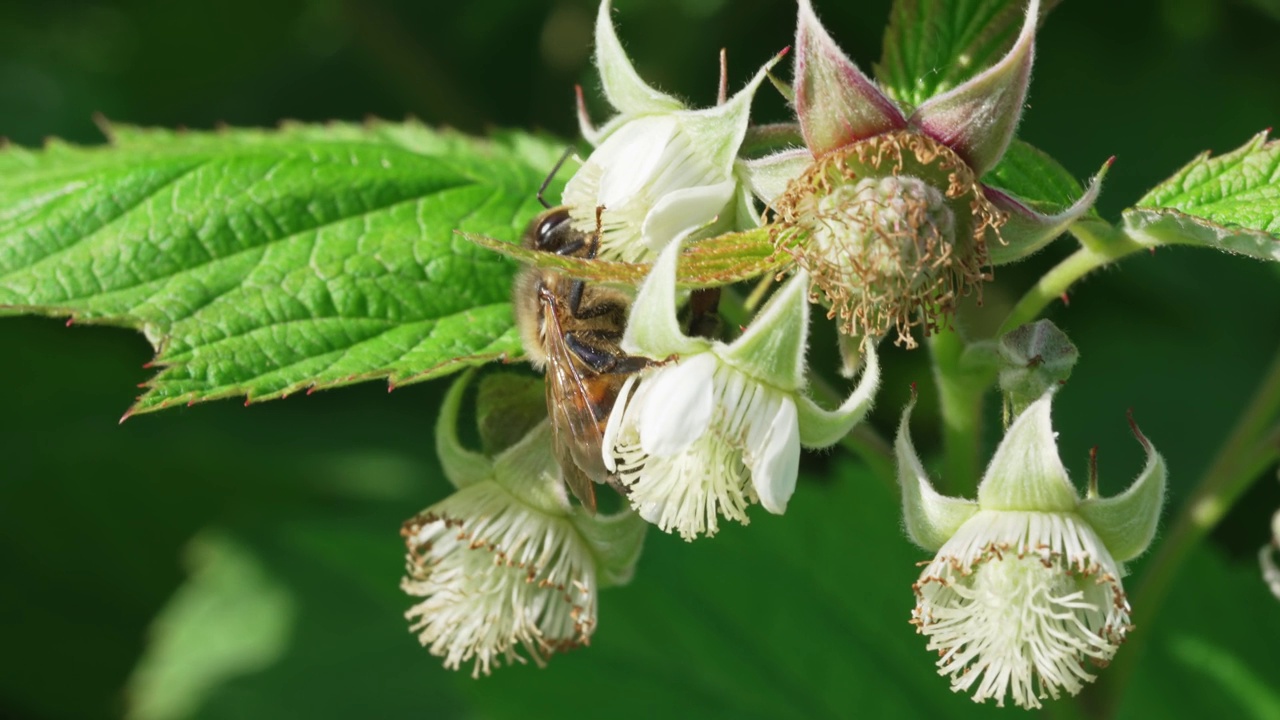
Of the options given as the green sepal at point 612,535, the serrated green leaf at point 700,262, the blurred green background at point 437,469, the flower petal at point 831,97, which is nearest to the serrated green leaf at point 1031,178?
the flower petal at point 831,97

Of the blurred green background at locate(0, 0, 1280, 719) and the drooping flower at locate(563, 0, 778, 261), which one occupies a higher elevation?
the drooping flower at locate(563, 0, 778, 261)

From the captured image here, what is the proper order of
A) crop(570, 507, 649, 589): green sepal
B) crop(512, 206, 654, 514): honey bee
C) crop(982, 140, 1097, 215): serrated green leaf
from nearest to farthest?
crop(982, 140, 1097, 215): serrated green leaf, crop(512, 206, 654, 514): honey bee, crop(570, 507, 649, 589): green sepal

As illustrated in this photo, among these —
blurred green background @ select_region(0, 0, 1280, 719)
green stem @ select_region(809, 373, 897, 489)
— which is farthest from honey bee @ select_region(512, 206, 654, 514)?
blurred green background @ select_region(0, 0, 1280, 719)

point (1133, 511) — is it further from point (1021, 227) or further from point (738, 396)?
point (738, 396)

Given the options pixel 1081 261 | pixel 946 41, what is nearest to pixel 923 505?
pixel 1081 261

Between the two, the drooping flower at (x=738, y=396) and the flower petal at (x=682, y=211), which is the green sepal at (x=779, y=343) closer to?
the drooping flower at (x=738, y=396)

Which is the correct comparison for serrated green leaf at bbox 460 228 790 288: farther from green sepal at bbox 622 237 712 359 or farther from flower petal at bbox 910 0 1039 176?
flower petal at bbox 910 0 1039 176
